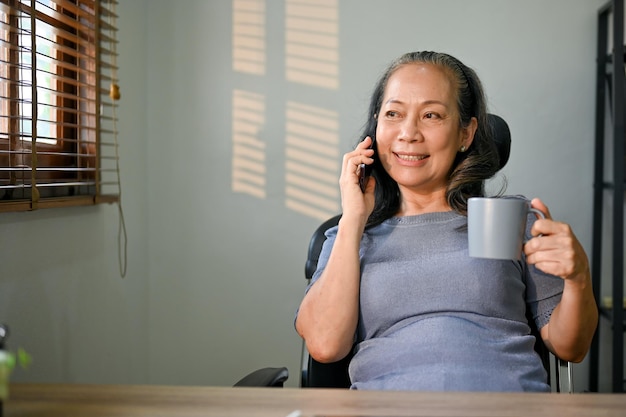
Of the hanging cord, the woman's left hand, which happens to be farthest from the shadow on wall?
the woman's left hand

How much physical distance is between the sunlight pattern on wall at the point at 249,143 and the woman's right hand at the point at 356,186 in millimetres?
1259

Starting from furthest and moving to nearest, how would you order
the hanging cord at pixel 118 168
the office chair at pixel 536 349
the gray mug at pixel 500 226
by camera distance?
the hanging cord at pixel 118 168 < the office chair at pixel 536 349 < the gray mug at pixel 500 226

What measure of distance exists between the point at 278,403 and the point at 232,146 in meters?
2.12

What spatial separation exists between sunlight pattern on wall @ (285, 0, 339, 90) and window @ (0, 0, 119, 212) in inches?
26.5

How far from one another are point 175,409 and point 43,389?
20 centimetres

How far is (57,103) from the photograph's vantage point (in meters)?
2.31

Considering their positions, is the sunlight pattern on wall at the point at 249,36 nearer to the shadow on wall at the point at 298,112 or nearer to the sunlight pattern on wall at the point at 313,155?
the shadow on wall at the point at 298,112

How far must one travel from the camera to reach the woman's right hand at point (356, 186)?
166cm

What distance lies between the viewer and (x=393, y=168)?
66.8 inches

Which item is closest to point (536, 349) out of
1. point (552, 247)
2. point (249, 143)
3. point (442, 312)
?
point (442, 312)

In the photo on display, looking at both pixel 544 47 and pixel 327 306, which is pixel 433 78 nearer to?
pixel 327 306

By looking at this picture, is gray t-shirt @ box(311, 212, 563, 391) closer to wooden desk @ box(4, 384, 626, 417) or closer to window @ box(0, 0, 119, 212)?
wooden desk @ box(4, 384, 626, 417)

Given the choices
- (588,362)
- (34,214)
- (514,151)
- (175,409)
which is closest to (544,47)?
(514,151)

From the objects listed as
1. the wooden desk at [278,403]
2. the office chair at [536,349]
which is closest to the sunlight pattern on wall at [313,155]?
the office chair at [536,349]
